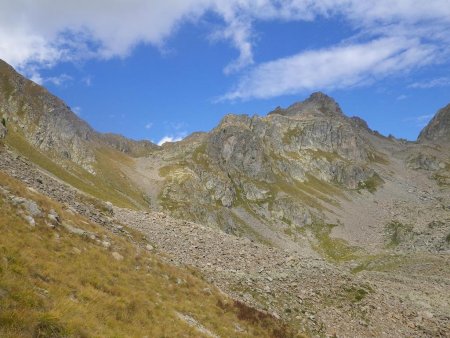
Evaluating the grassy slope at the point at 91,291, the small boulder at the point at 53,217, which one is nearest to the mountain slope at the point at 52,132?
the grassy slope at the point at 91,291

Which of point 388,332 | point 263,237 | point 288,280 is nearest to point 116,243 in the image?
point 288,280

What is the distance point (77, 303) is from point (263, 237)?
510 ft

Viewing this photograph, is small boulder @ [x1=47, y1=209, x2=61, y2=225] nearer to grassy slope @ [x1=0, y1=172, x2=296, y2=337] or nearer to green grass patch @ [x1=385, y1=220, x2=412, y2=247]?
grassy slope @ [x1=0, y1=172, x2=296, y2=337]

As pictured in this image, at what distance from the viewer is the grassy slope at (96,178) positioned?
105100mm

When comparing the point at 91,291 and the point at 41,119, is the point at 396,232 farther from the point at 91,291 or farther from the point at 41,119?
the point at 91,291

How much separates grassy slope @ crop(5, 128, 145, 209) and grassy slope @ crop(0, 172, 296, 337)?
69407mm

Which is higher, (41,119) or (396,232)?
(396,232)

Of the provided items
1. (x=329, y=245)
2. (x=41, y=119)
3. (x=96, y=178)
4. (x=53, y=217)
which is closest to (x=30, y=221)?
(x=53, y=217)

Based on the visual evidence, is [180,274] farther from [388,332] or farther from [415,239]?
[415,239]

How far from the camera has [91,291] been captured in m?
18.6

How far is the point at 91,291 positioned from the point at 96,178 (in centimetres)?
13962

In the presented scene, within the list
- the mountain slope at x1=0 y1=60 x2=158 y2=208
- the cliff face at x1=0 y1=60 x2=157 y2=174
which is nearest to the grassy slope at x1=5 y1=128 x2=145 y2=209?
the mountain slope at x1=0 y1=60 x2=158 y2=208

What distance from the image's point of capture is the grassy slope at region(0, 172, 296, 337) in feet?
46.1

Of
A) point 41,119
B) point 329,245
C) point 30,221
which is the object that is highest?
point 41,119
